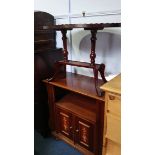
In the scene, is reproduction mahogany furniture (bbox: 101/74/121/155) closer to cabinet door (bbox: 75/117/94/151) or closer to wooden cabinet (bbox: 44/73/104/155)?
wooden cabinet (bbox: 44/73/104/155)

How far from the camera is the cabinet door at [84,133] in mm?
1684

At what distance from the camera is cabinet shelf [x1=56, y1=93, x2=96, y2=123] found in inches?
66.1

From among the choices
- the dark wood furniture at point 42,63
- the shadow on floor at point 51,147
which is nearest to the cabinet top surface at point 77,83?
the dark wood furniture at point 42,63

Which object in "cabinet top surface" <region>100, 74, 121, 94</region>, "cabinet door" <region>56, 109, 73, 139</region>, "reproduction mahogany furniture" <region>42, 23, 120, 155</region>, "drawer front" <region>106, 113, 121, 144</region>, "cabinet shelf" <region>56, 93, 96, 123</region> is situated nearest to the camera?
"cabinet top surface" <region>100, 74, 121, 94</region>

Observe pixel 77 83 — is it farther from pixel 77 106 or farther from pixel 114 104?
pixel 114 104

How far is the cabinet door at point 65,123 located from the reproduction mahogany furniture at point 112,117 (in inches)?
20.7

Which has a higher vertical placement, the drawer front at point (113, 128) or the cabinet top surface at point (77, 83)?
the cabinet top surface at point (77, 83)

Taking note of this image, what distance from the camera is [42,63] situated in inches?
74.6

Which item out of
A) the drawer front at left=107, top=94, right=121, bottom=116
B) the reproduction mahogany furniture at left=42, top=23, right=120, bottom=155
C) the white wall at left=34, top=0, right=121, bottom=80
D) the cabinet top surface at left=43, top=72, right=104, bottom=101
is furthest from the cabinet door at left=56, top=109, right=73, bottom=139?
the drawer front at left=107, top=94, right=121, bottom=116

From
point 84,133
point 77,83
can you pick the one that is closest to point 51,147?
point 84,133

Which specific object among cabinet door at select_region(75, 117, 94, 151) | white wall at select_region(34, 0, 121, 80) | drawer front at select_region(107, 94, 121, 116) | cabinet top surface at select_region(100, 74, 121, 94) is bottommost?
cabinet door at select_region(75, 117, 94, 151)

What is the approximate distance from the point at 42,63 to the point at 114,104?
958 millimetres

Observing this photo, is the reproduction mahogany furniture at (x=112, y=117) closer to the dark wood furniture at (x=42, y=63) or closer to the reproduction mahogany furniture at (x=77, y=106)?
the reproduction mahogany furniture at (x=77, y=106)
